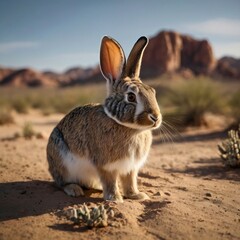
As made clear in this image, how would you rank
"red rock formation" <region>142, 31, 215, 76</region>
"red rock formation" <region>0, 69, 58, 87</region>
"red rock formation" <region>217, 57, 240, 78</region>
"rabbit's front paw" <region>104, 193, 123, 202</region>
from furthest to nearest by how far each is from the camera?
1. "red rock formation" <region>0, 69, 58, 87</region>
2. "red rock formation" <region>142, 31, 215, 76</region>
3. "red rock formation" <region>217, 57, 240, 78</region>
4. "rabbit's front paw" <region>104, 193, 123, 202</region>

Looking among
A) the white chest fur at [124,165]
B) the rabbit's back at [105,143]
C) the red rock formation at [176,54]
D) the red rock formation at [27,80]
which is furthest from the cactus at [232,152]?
the red rock formation at [27,80]

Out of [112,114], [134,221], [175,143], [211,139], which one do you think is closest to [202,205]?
[134,221]

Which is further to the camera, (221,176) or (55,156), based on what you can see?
(221,176)

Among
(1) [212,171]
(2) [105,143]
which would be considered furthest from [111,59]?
(1) [212,171]

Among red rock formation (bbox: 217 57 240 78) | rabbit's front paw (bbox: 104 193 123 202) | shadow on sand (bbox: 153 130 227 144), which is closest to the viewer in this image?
rabbit's front paw (bbox: 104 193 123 202)

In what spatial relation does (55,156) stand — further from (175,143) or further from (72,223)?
(175,143)

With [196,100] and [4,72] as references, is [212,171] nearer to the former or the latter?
[196,100]

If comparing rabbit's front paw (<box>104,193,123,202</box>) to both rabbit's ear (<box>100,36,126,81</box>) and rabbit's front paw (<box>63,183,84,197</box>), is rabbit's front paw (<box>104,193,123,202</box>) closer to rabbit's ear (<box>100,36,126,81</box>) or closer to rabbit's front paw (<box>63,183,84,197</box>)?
rabbit's front paw (<box>63,183,84,197</box>)

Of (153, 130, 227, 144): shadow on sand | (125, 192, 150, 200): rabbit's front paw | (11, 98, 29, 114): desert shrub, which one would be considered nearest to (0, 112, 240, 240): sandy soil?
(125, 192, 150, 200): rabbit's front paw
